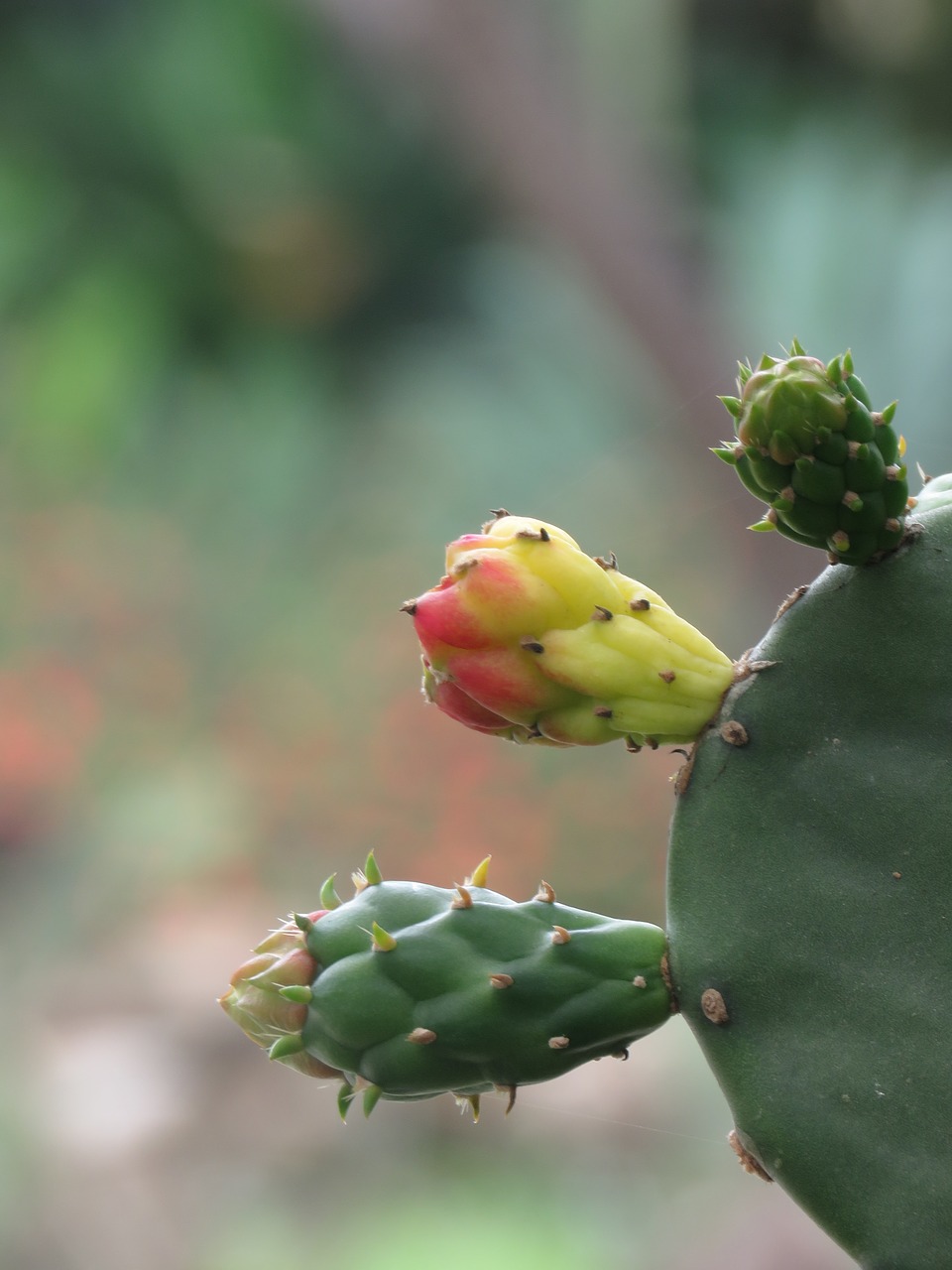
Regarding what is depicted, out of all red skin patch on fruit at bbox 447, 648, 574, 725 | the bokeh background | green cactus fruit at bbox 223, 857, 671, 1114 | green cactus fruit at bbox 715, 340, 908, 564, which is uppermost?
the bokeh background

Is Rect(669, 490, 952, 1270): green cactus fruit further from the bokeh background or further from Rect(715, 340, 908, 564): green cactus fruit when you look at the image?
the bokeh background

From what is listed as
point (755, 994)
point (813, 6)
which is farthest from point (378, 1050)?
point (813, 6)

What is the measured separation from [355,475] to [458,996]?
6.22 m

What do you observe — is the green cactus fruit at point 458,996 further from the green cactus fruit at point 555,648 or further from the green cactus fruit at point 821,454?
the green cactus fruit at point 821,454

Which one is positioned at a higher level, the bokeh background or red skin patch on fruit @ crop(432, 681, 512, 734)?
the bokeh background

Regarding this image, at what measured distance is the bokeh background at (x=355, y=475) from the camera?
4074 mm

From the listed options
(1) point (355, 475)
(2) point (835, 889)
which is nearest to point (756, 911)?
(2) point (835, 889)

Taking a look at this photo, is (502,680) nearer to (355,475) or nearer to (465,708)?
(465,708)

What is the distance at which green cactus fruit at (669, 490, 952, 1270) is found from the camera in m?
0.64

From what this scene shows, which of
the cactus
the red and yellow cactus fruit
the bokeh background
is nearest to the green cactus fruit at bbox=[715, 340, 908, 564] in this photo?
the cactus

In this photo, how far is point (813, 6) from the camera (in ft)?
20.2

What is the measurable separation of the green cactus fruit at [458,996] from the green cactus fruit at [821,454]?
234 mm

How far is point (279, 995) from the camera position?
671 mm

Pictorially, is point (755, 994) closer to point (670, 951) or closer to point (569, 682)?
point (670, 951)
